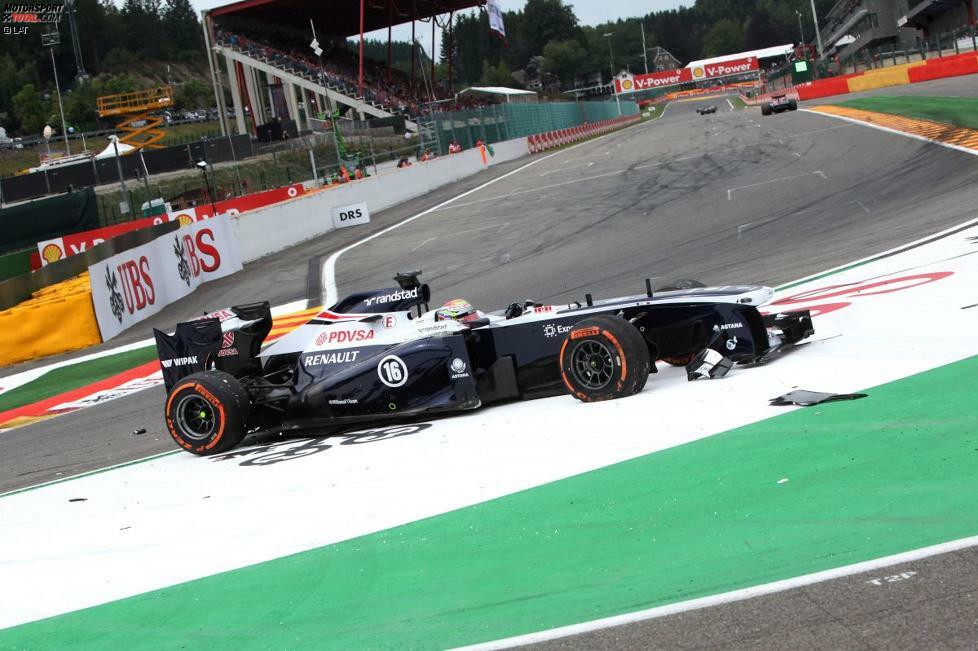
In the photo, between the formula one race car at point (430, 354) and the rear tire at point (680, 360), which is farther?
the rear tire at point (680, 360)

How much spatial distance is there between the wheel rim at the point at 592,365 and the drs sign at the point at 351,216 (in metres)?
24.5

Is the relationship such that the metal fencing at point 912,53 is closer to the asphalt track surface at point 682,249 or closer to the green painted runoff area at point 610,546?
the asphalt track surface at point 682,249

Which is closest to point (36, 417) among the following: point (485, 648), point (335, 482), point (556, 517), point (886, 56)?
point (335, 482)

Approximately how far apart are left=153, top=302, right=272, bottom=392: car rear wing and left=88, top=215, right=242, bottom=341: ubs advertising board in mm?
11176

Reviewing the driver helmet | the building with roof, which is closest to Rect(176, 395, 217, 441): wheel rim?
the driver helmet

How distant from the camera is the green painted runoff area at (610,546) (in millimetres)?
4396

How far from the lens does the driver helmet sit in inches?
339

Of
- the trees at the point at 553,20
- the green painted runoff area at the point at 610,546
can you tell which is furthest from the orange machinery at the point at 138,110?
the trees at the point at 553,20

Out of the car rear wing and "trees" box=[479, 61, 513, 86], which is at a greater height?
"trees" box=[479, 61, 513, 86]

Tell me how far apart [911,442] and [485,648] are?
2.61 meters

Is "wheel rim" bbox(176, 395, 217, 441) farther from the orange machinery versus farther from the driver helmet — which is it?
the orange machinery

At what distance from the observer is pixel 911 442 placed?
5.45 m

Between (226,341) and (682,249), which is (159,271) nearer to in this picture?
(682,249)

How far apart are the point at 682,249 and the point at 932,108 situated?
20153 millimetres
